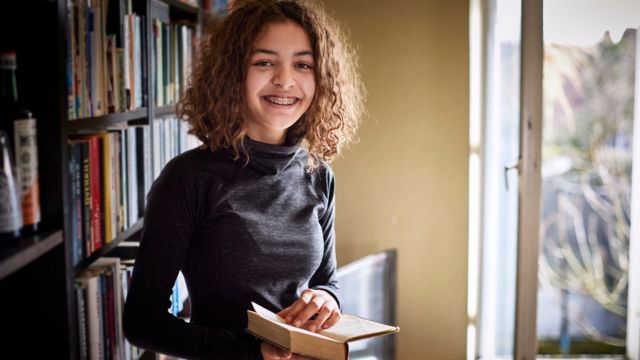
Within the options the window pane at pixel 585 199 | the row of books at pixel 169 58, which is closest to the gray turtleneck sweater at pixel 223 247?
the row of books at pixel 169 58

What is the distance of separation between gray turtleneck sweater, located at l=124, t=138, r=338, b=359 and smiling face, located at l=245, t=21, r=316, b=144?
5 centimetres

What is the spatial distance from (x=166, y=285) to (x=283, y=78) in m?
0.47

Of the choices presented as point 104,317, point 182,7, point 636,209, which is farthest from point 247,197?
point 636,209

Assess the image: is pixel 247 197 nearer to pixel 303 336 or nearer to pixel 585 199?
pixel 303 336

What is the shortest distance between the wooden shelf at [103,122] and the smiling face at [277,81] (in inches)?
11.9

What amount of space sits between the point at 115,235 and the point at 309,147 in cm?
48

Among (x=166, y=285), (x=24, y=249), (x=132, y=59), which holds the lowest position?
(x=166, y=285)

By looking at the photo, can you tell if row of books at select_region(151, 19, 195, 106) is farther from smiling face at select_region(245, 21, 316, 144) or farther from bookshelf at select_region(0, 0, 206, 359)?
bookshelf at select_region(0, 0, 206, 359)

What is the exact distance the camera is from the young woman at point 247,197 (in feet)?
4.10

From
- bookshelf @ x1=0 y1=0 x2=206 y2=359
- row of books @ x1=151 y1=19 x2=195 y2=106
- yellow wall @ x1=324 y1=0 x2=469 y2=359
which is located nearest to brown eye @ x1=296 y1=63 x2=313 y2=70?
bookshelf @ x1=0 y1=0 x2=206 y2=359

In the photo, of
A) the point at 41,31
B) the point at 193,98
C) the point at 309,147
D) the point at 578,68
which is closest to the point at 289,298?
the point at 309,147

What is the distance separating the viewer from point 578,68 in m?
3.70

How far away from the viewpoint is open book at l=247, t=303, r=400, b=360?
1159 mm

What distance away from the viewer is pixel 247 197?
4.47 ft
